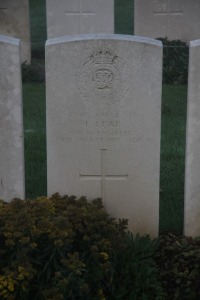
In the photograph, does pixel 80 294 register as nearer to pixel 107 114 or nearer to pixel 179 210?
pixel 107 114

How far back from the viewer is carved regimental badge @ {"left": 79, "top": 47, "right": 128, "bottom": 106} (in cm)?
500

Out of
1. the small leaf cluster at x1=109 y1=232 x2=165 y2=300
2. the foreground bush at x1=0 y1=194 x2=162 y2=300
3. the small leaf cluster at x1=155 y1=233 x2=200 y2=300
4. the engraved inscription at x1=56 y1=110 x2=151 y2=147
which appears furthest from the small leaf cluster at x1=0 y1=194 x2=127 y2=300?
the engraved inscription at x1=56 y1=110 x2=151 y2=147

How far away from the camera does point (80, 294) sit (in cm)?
432

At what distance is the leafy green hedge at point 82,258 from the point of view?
167 inches

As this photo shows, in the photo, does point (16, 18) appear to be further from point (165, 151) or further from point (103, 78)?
point (103, 78)

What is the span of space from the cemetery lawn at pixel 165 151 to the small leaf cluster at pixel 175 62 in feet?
1.99

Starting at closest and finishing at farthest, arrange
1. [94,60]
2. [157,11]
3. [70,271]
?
[70,271], [94,60], [157,11]

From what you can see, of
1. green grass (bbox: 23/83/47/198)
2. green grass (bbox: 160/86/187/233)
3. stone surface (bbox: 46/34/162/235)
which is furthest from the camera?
green grass (bbox: 23/83/47/198)

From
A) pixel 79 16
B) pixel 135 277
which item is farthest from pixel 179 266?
pixel 79 16

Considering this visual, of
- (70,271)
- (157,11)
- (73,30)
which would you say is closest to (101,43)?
(70,271)

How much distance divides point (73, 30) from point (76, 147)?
23.1ft

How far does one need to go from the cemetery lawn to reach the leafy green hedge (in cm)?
70

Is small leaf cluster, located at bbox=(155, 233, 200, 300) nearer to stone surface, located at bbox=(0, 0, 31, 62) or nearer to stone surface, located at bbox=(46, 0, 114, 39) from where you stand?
stone surface, located at bbox=(46, 0, 114, 39)

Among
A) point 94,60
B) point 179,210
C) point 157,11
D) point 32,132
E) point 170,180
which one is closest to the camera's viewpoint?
point 94,60
